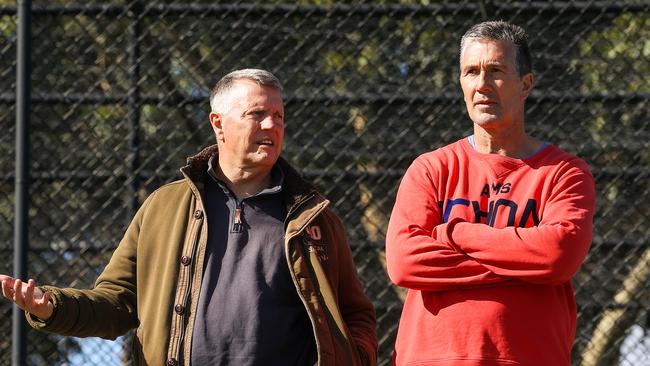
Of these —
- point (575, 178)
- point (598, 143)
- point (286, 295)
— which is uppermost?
point (286, 295)

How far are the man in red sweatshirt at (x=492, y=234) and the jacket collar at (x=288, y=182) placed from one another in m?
0.29

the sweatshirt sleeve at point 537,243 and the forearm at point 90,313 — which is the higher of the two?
the forearm at point 90,313

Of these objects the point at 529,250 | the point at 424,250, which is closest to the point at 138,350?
the point at 424,250

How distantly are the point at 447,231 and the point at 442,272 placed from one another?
0.12 m

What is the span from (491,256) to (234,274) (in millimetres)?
744

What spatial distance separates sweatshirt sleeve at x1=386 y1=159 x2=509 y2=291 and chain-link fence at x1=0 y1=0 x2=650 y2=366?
67.2 inches

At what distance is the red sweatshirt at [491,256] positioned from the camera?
3137mm

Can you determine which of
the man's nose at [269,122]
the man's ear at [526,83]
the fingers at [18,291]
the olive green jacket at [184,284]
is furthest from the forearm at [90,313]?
the man's ear at [526,83]

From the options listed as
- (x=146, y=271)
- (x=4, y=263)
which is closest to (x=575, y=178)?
(x=146, y=271)

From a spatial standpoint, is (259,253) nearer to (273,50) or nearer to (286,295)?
(286,295)

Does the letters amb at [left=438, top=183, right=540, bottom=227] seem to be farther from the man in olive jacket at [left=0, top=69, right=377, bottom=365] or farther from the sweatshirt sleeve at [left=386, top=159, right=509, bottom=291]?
the man in olive jacket at [left=0, top=69, right=377, bottom=365]

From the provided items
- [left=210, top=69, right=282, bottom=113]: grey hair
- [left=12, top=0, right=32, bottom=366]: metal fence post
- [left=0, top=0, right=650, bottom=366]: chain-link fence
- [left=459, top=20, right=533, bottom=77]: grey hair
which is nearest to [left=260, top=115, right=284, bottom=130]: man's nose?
[left=210, top=69, right=282, bottom=113]: grey hair

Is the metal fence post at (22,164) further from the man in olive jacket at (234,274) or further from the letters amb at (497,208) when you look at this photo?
the letters amb at (497,208)

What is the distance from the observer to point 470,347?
3129mm
